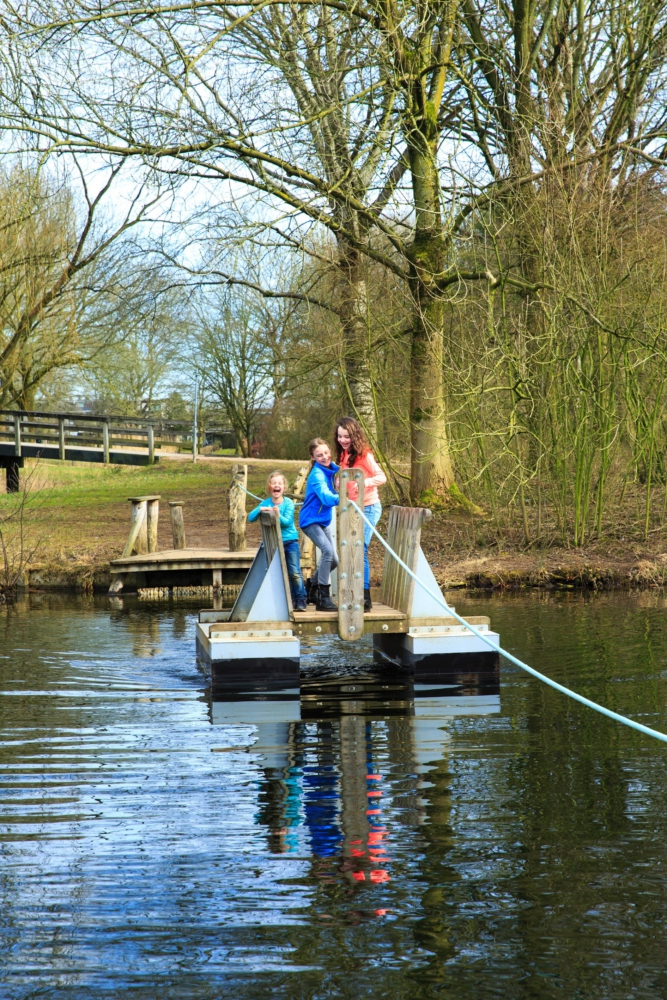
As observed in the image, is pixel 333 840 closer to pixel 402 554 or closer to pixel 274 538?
pixel 274 538

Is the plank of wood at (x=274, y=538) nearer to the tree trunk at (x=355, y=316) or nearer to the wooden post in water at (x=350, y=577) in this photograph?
the wooden post in water at (x=350, y=577)

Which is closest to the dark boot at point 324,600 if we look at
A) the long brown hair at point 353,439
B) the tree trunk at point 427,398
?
the long brown hair at point 353,439

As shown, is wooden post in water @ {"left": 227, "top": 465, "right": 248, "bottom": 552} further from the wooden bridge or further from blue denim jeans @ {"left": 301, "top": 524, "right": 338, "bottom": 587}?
the wooden bridge

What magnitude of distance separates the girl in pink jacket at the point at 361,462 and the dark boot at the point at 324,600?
297 millimetres

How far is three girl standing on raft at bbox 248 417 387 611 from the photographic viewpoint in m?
8.62

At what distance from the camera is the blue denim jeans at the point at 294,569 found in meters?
9.20

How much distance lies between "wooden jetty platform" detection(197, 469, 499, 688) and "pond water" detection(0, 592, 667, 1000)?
28cm

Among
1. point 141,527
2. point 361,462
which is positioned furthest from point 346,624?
point 141,527

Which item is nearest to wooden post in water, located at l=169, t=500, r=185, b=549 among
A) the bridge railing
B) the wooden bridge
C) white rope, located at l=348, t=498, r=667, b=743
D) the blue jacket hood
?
the blue jacket hood

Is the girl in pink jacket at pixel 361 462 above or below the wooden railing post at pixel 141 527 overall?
above

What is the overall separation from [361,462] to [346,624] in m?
1.35

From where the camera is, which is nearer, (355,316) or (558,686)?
(558,686)

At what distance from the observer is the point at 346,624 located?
855 cm

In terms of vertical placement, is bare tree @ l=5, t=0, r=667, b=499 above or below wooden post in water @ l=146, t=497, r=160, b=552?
above
